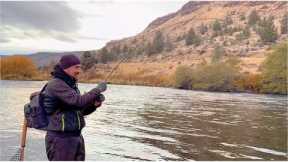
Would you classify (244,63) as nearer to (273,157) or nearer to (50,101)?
(273,157)

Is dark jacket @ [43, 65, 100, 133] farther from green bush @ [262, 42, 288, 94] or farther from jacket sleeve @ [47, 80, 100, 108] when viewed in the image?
green bush @ [262, 42, 288, 94]

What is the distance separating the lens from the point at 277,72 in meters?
64.1

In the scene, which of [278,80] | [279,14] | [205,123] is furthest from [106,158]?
[279,14]

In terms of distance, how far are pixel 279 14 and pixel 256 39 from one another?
5600 centimetres

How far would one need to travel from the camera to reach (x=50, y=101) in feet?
20.5

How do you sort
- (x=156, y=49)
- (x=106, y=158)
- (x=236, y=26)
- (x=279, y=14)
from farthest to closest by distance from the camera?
(x=279, y=14) < (x=236, y=26) < (x=156, y=49) < (x=106, y=158)

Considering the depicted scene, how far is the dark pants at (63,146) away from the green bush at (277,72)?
196 feet

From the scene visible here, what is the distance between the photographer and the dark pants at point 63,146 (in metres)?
6.22

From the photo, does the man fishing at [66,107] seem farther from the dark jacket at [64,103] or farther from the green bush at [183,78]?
the green bush at [183,78]

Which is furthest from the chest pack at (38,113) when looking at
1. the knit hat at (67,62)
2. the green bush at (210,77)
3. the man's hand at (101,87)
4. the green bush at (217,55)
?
the green bush at (217,55)

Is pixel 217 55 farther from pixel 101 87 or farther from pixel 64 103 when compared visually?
pixel 64 103

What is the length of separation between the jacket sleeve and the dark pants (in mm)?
455

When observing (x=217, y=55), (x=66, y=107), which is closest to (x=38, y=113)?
(x=66, y=107)

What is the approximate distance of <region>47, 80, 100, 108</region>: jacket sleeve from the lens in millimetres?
6074
